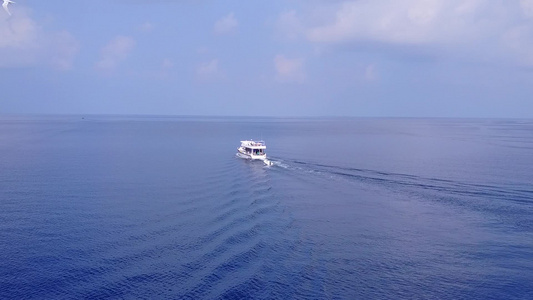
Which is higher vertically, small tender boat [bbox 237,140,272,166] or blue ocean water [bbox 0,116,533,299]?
small tender boat [bbox 237,140,272,166]

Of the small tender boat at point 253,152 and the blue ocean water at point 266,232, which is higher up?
the small tender boat at point 253,152

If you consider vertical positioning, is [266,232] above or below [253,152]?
below

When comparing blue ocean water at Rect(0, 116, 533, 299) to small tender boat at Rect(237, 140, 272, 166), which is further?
small tender boat at Rect(237, 140, 272, 166)

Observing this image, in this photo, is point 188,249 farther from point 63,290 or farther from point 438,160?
point 438,160

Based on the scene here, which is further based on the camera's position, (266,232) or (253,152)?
(253,152)

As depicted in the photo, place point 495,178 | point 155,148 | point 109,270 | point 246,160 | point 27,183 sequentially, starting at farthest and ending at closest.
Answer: point 155,148 < point 246,160 < point 495,178 < point 27,183 < point 109,270

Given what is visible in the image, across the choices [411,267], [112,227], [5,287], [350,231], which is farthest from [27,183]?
[411,267]

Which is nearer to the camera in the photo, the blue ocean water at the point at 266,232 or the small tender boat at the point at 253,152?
the blue ocean water at the point at 266,232

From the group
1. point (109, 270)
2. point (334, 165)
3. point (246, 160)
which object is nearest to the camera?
point (109, 270)
